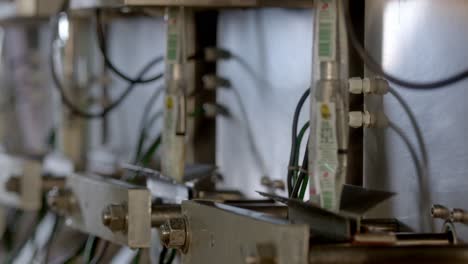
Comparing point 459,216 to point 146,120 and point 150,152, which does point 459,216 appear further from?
point 146,120

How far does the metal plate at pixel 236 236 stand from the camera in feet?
2.40

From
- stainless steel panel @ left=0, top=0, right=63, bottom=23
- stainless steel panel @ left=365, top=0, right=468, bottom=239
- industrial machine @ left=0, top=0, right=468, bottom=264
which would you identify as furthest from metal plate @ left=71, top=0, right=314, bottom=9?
stainless steel panel @ left=0, top=0, right=63, bottom=23

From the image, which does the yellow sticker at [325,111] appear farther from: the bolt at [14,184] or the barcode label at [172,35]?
the bolt at [14,184]

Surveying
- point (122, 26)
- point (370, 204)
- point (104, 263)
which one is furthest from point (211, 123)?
point (370, 204)

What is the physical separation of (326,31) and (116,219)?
0.41 meters

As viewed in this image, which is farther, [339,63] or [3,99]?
[3,99]

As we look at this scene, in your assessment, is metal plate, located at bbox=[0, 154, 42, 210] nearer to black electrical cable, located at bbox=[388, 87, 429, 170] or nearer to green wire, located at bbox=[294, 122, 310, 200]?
green wire, located at bbox=[294, 122, 310, 200]

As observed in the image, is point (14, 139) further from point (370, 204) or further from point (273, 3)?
point (370, 204)

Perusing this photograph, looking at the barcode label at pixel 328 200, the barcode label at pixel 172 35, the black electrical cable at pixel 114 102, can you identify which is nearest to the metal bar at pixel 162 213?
the barcode label at pixel 172 35

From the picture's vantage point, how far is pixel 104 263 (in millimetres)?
1668

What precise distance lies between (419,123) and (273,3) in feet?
0.98

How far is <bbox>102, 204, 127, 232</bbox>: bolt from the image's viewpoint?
116 centimetres

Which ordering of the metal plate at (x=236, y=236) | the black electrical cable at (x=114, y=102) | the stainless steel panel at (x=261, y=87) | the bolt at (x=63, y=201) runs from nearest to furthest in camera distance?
the metal plate at (x=236, y=236) → the stainless steel panel at (x=261, y=87) → the bolt at (x=63, y=201) → the black electrical cable at (x=114, y=102)

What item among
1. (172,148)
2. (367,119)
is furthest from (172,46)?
(367,119)
